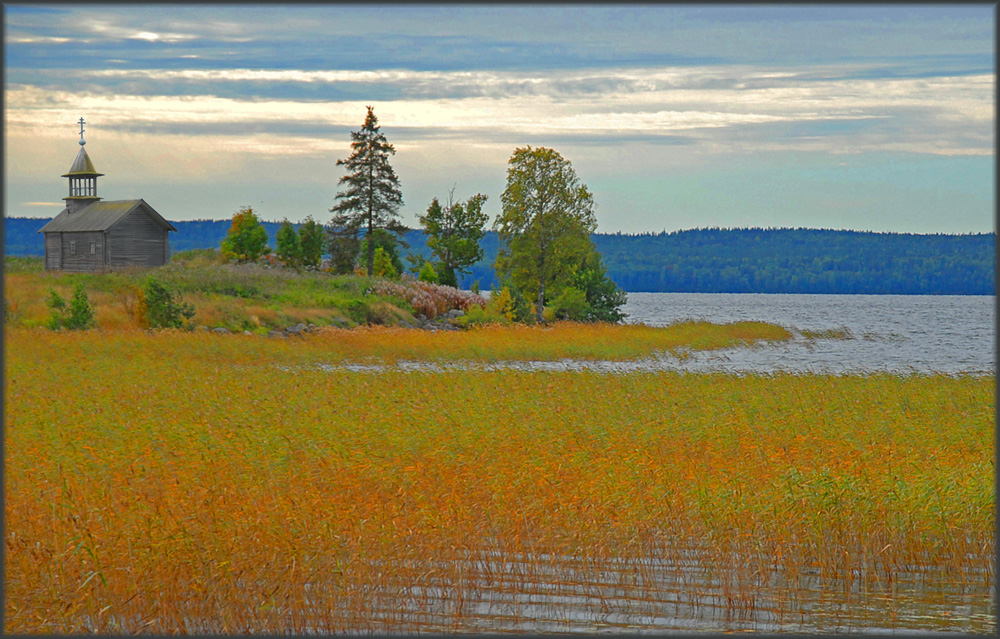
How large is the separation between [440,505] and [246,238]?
58.4 metres

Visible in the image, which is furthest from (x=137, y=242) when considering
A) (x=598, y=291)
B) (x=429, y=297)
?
(x=598, y=291)

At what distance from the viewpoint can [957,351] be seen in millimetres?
Result: 41844

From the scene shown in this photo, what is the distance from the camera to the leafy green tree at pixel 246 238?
6347cm

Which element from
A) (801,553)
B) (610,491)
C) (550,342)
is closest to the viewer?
(801,553)

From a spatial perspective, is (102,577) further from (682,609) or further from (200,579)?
(682,609)

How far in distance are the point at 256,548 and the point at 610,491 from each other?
14.4ft

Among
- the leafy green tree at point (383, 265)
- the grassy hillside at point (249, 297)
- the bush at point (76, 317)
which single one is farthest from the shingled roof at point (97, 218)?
the bush at point (76, 317)

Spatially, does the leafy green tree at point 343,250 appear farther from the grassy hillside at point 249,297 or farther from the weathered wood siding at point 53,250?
the weathered wood siding at point 53,250

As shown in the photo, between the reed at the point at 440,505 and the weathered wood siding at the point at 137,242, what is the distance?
38.5 metres

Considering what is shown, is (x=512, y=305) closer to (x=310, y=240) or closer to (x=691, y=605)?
(x=310, y=240)

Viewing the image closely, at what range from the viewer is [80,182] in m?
57.0

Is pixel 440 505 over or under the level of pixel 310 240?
under

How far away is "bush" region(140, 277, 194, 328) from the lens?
3156 centimetres

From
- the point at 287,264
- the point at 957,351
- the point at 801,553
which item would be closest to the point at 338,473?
the point at 801,553
